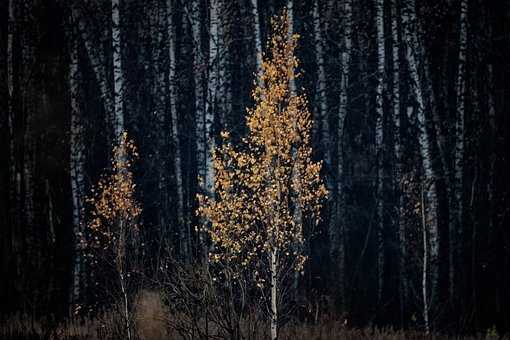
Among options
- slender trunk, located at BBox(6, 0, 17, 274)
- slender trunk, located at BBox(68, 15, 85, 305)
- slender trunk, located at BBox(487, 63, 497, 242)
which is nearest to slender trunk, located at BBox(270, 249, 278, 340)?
slender trunk, located at BBox(68, 15, 85, 305)

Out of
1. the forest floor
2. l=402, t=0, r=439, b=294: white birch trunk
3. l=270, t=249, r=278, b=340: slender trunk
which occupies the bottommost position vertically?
the forest floor

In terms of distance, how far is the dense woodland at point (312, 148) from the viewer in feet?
40.2

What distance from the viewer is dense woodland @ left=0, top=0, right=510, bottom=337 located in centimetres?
1224

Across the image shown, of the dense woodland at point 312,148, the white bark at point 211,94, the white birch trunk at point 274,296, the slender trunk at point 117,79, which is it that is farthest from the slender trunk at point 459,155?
the slender trunk at point 117,79

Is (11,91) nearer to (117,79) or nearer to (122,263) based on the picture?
(117,79)

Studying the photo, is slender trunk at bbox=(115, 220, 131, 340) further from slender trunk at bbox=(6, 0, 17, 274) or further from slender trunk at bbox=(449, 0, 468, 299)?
slender trunk at bbox=(449, 0, 468, 299)

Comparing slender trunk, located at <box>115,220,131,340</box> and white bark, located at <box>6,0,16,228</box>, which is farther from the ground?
white bark, located at <box>6,0,16,228</box>

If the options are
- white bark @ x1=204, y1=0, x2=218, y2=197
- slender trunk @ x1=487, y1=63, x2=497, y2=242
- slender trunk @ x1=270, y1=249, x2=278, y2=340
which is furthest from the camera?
slender trunk @ x1=487, y1=63, x2=497, y2=242

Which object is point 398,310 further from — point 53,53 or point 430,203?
point 53,53

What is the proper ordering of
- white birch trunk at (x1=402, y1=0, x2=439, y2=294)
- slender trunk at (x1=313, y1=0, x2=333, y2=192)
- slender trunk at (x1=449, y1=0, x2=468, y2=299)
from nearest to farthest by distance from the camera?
white birch trunk at (x1=402, y1=0, x2=439, y2=294) → slender trunk at (x1=449, y1=0, x2=468, y2=299) → slender trunk at (x1=313, y1=0, x2=333, y2=192)

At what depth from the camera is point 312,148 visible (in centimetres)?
1295

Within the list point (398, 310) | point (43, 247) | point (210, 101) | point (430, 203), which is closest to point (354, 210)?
point (398, 310)

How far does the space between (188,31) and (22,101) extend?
21.4 ft

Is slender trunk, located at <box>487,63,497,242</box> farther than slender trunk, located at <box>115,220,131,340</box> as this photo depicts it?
Yes
